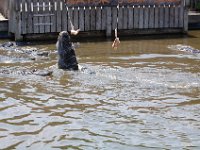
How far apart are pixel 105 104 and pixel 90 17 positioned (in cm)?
946

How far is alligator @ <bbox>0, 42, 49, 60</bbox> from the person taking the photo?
15.2 metres

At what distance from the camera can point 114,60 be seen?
1468 centimetres

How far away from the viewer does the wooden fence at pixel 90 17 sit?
18047 mm

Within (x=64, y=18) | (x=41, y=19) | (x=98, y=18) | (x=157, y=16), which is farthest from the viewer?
(x=157, y=16)

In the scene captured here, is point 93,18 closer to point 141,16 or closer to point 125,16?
point 125,16

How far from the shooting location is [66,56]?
12992mm

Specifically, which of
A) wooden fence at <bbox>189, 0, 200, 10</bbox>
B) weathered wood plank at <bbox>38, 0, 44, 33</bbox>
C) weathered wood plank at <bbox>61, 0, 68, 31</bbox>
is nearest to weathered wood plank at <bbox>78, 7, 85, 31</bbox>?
weathered wood plank at <bbox>61, 0, 68, 31</bbox>

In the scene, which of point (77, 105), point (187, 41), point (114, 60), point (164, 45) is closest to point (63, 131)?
point (77, 105)

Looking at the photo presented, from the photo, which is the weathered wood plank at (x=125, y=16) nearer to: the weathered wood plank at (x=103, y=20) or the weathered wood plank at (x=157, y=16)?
the weathered wood plank at (x=103, y=20)

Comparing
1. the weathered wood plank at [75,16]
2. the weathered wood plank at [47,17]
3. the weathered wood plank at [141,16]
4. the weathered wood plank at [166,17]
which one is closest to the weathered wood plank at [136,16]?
the weathered wood plank at [141,16]

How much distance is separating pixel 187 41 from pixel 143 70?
6041mm

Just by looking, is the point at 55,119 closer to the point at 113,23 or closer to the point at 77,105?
the point at 77,105

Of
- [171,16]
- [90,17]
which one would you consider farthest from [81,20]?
[171,16]

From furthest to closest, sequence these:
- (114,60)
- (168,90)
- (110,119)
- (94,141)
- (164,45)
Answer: (164,45), (114,60), (168,90), (110,119), (94,141)
